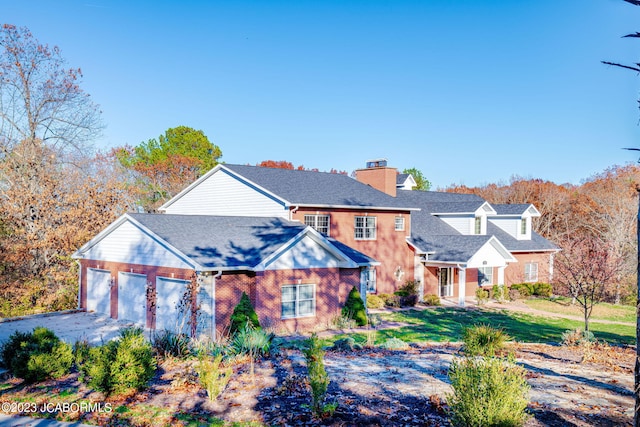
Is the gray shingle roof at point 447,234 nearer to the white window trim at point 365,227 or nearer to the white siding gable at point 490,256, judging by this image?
the white siding gable at point 490,256

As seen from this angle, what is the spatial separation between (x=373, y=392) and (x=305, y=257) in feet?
37.9

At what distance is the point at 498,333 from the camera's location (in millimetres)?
13562

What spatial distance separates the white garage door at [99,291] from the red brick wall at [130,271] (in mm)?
290

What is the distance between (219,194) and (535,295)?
23320mm

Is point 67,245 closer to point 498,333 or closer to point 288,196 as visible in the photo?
point 288,196

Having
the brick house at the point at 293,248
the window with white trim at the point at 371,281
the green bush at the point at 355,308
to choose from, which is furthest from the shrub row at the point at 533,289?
the green bush at the point at 355,308

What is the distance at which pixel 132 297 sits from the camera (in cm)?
2180

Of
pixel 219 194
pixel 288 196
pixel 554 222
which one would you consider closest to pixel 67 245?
pixel 219 194

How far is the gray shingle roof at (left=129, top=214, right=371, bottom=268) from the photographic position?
1905cm

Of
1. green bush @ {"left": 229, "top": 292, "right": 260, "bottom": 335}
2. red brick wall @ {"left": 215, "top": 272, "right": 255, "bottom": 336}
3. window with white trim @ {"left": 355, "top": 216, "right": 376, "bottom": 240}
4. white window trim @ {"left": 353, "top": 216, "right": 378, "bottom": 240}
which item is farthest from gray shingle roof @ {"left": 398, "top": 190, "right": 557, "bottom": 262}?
green bush @ {"left": 229, "top": 292, "right": 260, "bottom": 335}

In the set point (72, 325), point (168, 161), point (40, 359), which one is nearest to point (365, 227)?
point (72, 325)

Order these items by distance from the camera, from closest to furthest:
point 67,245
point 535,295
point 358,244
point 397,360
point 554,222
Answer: point 397,360
point 67,245
point 358,244
point 535,295
point 554,222

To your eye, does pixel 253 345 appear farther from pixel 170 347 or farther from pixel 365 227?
pixel 365 227

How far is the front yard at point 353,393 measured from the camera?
833 cm
